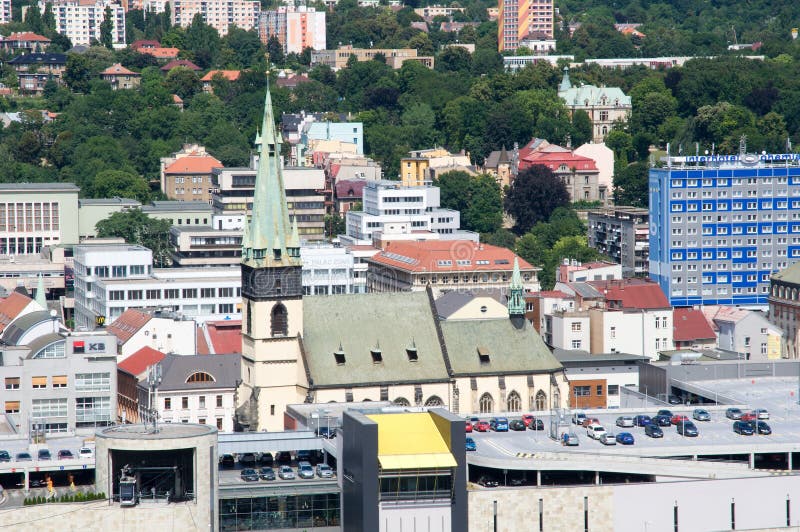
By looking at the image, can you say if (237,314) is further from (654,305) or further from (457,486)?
(457,486)

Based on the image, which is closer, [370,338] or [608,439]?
[608,439]

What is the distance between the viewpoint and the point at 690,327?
180500 millimetres

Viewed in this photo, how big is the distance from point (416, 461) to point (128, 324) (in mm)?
80177

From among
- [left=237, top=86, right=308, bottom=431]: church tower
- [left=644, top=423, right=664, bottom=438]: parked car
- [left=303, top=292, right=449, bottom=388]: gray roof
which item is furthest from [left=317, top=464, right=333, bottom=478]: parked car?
[left=303, top=292, right=449, bottom=388]: gray roof

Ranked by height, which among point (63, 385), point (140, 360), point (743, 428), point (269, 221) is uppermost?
point (269, 221)

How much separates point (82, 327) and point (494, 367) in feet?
Result: 214

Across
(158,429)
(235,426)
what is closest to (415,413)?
(158,429)

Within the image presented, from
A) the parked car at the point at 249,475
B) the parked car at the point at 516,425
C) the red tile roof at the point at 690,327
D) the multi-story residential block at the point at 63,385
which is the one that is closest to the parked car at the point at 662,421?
the parked car at the point at 516,425

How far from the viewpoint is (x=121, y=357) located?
159125 mm

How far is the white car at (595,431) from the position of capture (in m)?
102

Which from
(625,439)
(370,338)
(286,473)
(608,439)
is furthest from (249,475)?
(370,338)

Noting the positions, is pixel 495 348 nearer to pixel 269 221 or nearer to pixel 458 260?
pixel 269 221

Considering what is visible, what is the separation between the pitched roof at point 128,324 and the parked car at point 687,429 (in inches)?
2636

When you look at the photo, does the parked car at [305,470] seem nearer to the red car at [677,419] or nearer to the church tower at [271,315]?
the red car at [677,419]
